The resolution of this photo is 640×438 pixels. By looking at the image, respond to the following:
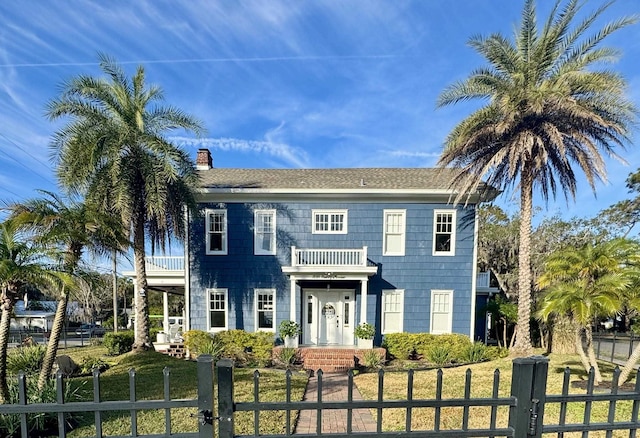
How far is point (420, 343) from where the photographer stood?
11484 mm

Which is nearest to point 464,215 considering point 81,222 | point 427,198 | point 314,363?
point 427,198

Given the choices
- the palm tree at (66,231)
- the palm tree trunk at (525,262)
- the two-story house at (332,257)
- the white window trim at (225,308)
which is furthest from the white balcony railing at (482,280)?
the palm tree at (66,231)

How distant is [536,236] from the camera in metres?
18.9

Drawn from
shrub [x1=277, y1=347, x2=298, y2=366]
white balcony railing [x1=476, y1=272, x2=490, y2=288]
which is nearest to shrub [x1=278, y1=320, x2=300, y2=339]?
shrub [x1=277, y1=347, x2=298, y2=366]

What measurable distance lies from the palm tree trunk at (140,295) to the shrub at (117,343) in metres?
1.34

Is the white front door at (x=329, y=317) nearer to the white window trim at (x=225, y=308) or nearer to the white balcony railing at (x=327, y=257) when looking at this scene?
the white balcony railing at (x=327, y=257)

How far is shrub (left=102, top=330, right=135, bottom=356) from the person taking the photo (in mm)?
11859

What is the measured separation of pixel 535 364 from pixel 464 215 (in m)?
10.8

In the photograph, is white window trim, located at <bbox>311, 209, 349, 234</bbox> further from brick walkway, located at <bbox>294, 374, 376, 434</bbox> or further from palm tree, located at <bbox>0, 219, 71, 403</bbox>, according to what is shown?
palm tree, located at <bbox>0, 219, 71, 403</bbox>

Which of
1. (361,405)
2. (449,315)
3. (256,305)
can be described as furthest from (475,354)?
A: (361,405)

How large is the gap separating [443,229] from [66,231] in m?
11.5

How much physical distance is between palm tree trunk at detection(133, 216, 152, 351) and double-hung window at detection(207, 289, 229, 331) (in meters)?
2.21

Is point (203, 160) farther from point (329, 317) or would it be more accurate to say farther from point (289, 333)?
point (329, 317)

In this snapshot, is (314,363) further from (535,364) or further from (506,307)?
(535,364)
